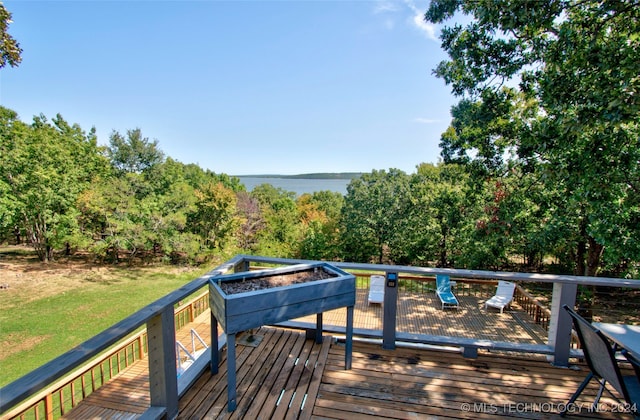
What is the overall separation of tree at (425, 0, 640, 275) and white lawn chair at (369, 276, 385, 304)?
4.79 m

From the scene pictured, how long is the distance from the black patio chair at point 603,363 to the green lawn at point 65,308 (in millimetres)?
10887

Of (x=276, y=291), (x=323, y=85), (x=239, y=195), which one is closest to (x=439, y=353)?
(x=276, y=291)

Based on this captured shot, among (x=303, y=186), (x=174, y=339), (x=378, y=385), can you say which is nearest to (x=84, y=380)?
(x=174, y=339)

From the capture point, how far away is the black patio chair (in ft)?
5.41

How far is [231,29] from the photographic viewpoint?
807cm

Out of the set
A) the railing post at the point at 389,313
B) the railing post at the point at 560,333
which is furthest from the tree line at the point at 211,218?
the railing post at the point at 389,313

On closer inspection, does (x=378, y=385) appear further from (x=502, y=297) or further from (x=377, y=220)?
(x=377, y=220)

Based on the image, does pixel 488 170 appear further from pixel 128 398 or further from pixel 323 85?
pixel 128 398

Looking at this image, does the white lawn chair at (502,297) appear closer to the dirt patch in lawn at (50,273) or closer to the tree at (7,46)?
the tree at (7,46)

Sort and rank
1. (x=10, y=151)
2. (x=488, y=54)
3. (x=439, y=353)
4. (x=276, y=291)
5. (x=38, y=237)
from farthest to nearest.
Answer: (x=38, y=237) → (x=10, y=151) → (x=488, y=54) → (x=439, y=353) → (x=276, y=291)

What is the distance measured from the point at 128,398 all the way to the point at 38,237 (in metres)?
17.9

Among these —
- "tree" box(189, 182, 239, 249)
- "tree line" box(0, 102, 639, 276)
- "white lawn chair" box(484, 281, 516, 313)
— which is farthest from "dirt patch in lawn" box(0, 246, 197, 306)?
"white lawn chair" box(484, 281, 516, 313)

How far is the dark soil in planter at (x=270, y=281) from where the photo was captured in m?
2.17

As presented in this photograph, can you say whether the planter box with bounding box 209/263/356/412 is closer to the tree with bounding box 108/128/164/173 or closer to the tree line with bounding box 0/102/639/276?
the tree line with bounding box 0/102/639/276
